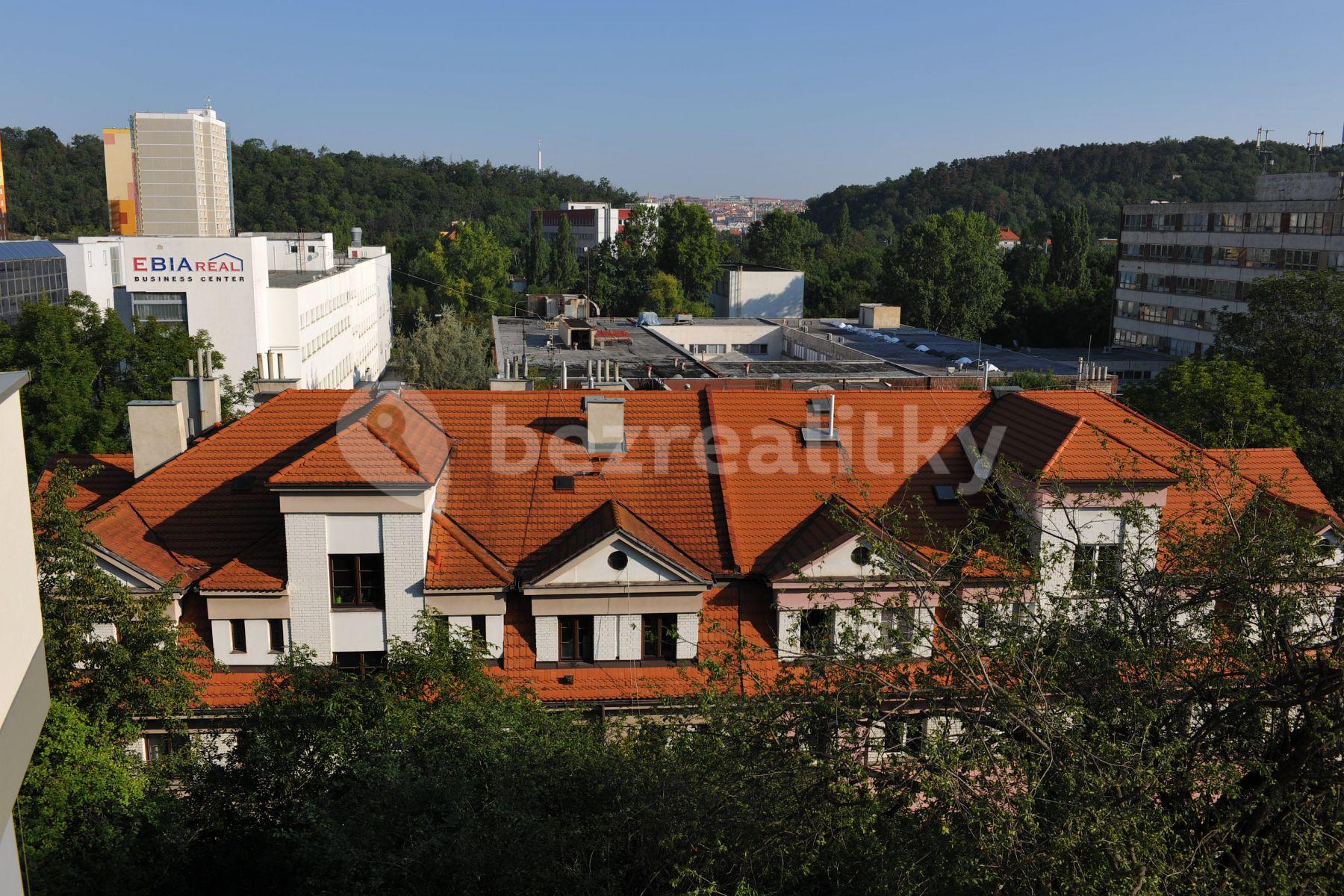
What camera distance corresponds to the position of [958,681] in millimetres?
11750

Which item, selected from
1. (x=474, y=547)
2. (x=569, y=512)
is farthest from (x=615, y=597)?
(x=474, y=547)

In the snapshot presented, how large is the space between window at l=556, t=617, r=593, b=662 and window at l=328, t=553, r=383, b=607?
10.8ft

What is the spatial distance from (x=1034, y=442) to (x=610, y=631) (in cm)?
938

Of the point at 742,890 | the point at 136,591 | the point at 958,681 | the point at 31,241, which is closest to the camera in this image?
the point at 742,890

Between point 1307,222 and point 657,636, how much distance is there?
6397 cm

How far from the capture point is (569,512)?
21.0 metres

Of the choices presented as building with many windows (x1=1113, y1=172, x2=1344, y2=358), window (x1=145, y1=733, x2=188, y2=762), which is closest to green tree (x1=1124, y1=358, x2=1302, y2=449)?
window (x1=145, y1=733, x2=188, y2=762)

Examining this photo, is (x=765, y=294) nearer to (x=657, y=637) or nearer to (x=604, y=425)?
(x=604, y=425)

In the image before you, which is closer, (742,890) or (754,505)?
(742,890)

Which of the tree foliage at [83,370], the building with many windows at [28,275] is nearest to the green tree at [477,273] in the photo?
the building with many windows at [28,275]

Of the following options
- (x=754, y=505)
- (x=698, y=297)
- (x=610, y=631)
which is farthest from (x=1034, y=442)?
(x=698, y=297)

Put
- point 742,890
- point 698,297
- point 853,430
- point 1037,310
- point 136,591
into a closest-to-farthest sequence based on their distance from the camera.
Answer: point 742,890
point 136,591
point 853,430
point 1037,310
point 698,297

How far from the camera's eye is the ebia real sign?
177 feet

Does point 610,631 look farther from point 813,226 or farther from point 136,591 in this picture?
point 813,226
